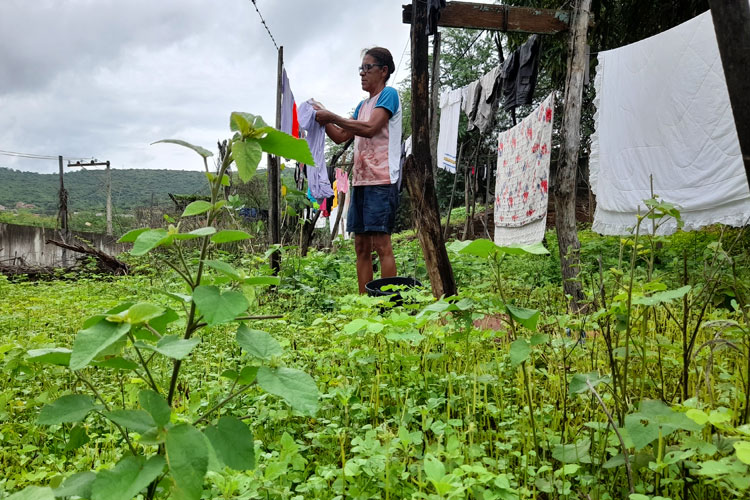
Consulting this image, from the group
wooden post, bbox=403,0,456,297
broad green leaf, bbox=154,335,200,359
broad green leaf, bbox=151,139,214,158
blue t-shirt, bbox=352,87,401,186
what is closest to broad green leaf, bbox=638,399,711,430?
broad green leaf, bbox=154,335,200,359

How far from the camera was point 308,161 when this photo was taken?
779 mm

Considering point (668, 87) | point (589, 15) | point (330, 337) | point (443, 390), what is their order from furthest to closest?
point (589, 15)
point (668, 87)
point (330, 337)
point (443, 390)

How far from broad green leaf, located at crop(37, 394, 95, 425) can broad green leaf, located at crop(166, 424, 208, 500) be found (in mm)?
172

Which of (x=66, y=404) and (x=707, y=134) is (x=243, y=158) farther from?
(x=707, y=134)

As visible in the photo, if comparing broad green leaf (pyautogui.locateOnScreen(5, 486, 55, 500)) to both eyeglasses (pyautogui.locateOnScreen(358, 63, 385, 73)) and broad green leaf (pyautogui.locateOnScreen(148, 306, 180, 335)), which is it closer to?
broad green leaf (pyautogui.locateOnScreen(148, 306, 180, 335))

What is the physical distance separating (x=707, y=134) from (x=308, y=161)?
152 inches

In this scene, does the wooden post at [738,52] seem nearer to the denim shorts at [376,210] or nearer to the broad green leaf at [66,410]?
the broad green leaf at [66,410]

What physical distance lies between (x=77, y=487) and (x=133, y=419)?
0.42ft

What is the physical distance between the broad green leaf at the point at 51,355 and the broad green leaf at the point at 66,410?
0.19ft

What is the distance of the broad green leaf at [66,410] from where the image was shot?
0.68 metres

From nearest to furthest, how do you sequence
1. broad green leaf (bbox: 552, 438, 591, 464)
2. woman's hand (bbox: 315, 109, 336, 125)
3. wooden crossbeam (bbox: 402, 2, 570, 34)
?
broad green leaf (bbox: 552, 438, 591, 464)
woman's hand (bbox: 315, 109, 336, 125)
wooden crossbeam (bbox: 402, 2, 570, 34)

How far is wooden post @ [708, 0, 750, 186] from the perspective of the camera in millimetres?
1182

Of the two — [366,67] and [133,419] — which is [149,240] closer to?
[133,419]

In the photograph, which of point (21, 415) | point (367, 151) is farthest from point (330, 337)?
point (367, 151)
